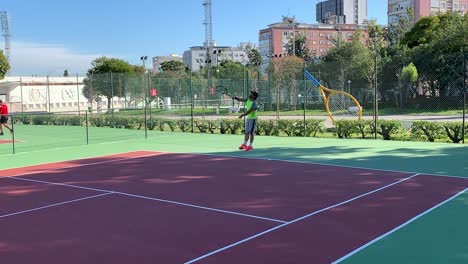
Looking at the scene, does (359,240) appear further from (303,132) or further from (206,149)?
(303,132)

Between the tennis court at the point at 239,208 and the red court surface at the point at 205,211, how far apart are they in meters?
0.02

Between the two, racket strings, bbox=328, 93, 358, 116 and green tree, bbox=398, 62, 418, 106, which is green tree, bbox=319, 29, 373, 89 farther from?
racket strings, bbox=328, 93, 358, 116

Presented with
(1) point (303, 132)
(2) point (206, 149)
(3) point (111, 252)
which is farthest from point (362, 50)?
(3) point (111, 252)

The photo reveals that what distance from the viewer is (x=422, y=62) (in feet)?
127

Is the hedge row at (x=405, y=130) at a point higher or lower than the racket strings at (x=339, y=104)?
lower

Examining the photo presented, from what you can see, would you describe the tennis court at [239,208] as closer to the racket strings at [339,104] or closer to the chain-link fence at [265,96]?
the chain-link fence at [265,96]

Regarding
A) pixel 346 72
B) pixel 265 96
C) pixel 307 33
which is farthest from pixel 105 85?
pixel 307 33

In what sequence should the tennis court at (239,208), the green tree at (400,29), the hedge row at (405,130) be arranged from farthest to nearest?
the green tree at (400,29) → the hedge row at (405,130) → the tennis court at (239,208)

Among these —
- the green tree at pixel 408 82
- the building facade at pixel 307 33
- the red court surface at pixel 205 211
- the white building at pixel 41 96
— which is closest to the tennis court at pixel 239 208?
the red court surface at pixel 205 211

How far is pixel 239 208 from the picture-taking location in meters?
6.98

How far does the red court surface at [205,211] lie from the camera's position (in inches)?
203

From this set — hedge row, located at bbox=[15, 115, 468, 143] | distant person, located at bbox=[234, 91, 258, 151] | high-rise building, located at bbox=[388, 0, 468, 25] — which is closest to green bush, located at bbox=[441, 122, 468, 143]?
hedge row, located at bbox=[15, 115, 468, 143]

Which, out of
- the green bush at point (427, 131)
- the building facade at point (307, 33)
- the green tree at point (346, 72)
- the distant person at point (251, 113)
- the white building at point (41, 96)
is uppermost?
the building facade at point (307, 33)

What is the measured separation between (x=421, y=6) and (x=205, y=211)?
350 ft
